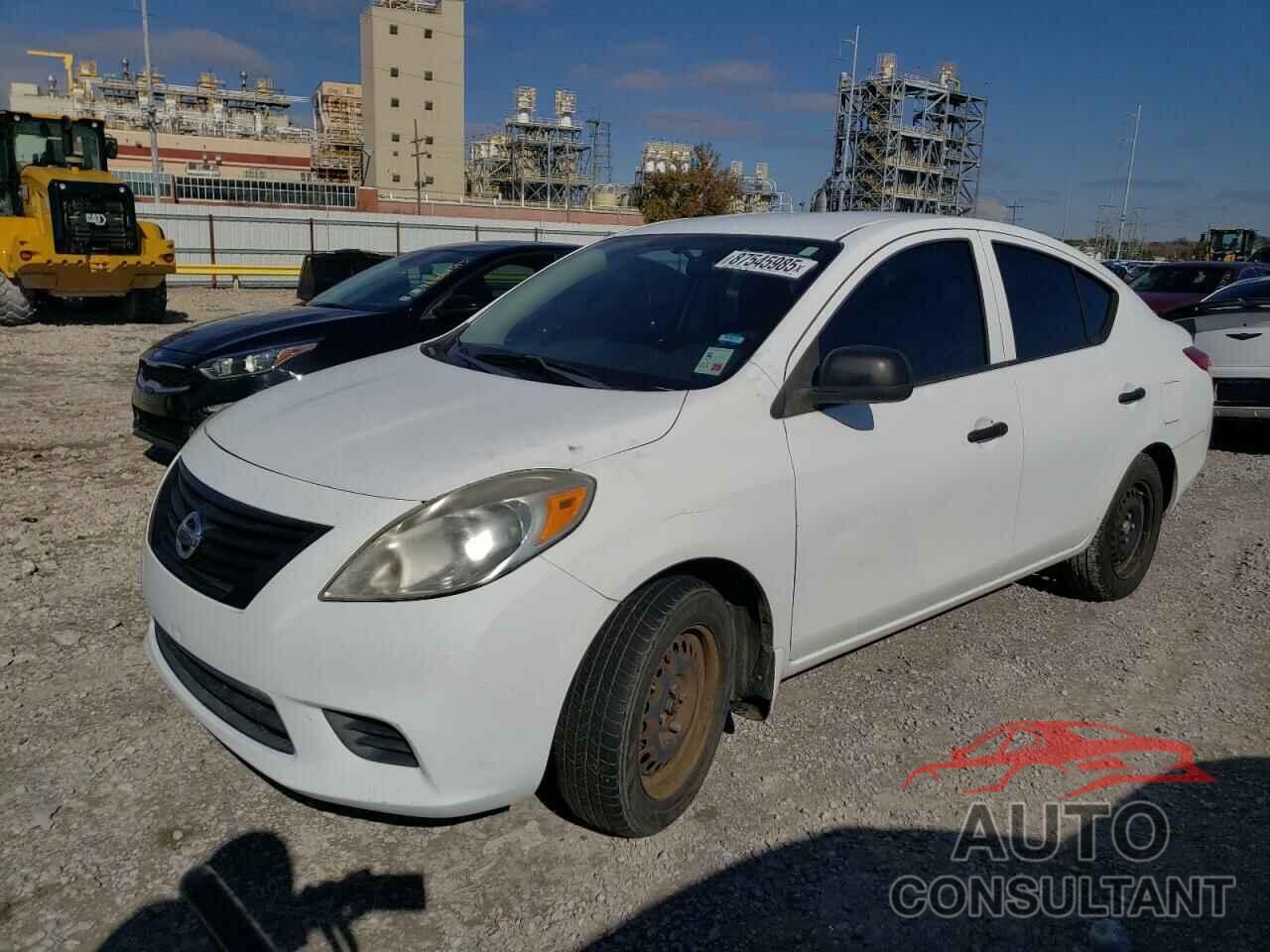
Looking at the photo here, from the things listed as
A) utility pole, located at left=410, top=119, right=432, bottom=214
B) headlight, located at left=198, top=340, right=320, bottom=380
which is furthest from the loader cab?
utility pole, located at left=410, top=119, right=432, bottom=214

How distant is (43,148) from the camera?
16609mm

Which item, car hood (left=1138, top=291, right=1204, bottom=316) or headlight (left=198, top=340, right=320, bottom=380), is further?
car hood (left=1138, top=291, right=1204, bottom=316)

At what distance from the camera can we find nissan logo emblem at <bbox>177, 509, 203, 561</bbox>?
2.64 metres

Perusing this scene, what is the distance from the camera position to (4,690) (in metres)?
3.49

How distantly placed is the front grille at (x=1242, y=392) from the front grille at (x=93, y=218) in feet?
49.1

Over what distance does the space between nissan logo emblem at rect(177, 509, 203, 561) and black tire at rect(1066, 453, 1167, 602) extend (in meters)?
3.60

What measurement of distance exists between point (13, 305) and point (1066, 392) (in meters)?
15.4

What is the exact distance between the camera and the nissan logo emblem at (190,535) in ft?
8.67

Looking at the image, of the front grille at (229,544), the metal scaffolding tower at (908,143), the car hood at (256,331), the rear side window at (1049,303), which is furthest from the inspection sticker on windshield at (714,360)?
the metal scaffolding tower at (908,143)

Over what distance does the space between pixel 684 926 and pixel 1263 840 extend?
5.73ft

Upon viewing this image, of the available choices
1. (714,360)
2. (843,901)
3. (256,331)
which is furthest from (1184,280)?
(843,901)

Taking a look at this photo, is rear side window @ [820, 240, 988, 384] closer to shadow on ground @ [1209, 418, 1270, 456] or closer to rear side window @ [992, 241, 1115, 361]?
rear side window @ [992, 241, 1115, 361]

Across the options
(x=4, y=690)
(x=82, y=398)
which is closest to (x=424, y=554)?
(x=4, y=690)

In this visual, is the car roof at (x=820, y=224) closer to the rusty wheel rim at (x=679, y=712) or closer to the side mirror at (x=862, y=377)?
the side mirror at (x=862, y=377)
